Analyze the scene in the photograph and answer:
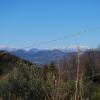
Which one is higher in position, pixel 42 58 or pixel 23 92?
pixel 42 58

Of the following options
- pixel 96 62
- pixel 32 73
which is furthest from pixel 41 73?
pixel 96 62

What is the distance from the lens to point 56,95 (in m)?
9.22

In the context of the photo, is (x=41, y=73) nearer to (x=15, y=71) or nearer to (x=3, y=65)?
(x=15, y=71)

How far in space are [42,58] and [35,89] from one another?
6.24 meters

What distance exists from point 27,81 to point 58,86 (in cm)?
1065

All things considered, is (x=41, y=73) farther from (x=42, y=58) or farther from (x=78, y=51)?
(x=78, y=51)

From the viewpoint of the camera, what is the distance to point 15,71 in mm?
19734

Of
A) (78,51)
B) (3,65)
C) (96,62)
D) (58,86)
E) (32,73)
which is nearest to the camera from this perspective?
(78,51)

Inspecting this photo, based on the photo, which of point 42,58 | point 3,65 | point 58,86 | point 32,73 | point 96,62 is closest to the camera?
point 58,86

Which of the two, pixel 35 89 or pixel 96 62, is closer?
pixel 35 89

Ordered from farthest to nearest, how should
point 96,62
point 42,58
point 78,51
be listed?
point 96,62 → point 42,58 → point 78,51

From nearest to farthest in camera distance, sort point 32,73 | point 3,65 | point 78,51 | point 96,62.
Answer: point 78,51 → point 32,73 → point 3,65 → point 96,62

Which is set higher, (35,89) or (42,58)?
(42,58)

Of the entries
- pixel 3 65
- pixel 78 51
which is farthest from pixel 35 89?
pixel 3 65
